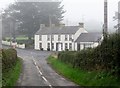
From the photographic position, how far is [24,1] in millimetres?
97688

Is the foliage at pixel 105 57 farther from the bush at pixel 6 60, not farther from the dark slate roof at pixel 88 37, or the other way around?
the dark slate roof at pixel 88 37

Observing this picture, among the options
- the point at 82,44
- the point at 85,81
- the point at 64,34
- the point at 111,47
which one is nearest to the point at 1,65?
the point at 85,81

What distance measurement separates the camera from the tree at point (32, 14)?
300 ft

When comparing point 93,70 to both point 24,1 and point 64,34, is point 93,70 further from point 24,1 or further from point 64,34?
point 24,1

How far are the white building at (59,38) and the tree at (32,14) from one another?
674 centimetres

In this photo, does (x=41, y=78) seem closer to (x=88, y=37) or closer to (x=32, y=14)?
(x=88, y=37)

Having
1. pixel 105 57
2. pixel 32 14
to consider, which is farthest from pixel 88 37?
pixel 105 57

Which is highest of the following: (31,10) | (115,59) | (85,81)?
(31,10)

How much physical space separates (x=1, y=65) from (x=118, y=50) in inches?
311

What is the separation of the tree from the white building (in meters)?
6.74

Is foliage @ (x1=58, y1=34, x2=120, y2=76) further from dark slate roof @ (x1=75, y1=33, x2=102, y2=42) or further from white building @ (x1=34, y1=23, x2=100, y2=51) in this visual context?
white building @ (x1=34, y1=23, x2=100, y2=51)

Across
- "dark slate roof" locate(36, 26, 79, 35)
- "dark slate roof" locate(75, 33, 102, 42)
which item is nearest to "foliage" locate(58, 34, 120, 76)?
"dark slate roof" locate(75, 33, 102, 42)

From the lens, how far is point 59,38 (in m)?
78.6

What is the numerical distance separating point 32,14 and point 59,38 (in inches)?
657
